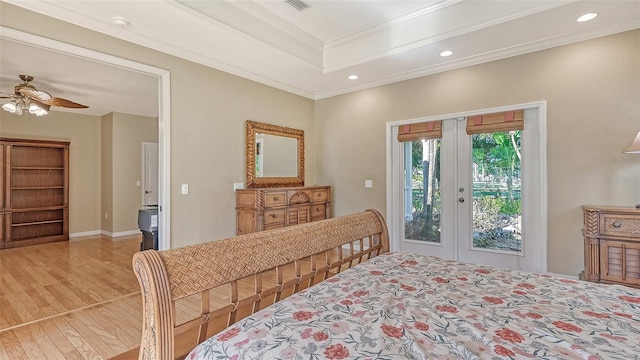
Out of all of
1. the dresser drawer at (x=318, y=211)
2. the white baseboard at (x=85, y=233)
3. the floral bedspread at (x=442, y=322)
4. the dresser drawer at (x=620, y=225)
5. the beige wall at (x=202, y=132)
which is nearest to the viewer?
the floral bedspread at (x=442, y=322)

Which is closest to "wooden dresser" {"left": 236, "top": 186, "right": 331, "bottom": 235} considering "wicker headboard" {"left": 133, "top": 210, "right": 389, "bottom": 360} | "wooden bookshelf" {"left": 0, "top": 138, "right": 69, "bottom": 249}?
"wicker headboard" {"left": 133, "top": 210, "right": 389, "bottom": 360}

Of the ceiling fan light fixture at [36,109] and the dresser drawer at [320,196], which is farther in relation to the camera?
the dresser drawer at [320,196]

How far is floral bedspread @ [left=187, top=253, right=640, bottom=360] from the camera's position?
915 mm

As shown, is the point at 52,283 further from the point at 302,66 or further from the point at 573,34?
the point at 573,34

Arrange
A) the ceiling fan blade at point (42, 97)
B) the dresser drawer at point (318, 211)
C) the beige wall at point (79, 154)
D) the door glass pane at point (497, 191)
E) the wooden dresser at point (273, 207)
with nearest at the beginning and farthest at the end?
the door glass pane at point (497, 191) → the wooden dresser at point (273, 207) → the ceiling fan blade at point (42, 97) → the dresser drawer at point (318, 211) → the beige wall at point (79, 154)

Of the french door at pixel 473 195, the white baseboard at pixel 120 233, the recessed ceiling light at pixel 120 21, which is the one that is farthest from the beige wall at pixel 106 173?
the french door at pixel 473 195

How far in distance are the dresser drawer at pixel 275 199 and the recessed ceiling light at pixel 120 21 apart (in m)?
2.23

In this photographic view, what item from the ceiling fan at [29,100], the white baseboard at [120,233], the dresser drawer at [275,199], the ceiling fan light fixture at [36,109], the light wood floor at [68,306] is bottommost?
the light wood floor at [68,306]

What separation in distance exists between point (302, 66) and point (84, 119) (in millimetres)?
5306

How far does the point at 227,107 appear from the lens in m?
3.89

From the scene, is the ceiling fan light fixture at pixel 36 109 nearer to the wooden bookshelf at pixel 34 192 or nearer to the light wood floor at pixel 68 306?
the wooden bookshelf at pixel 34 192

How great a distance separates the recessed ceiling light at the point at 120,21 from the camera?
2.68 meters

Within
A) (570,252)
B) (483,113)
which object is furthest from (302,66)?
(570,252)

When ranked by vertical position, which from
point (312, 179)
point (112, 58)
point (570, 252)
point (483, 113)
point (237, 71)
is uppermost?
point (237, 71)
